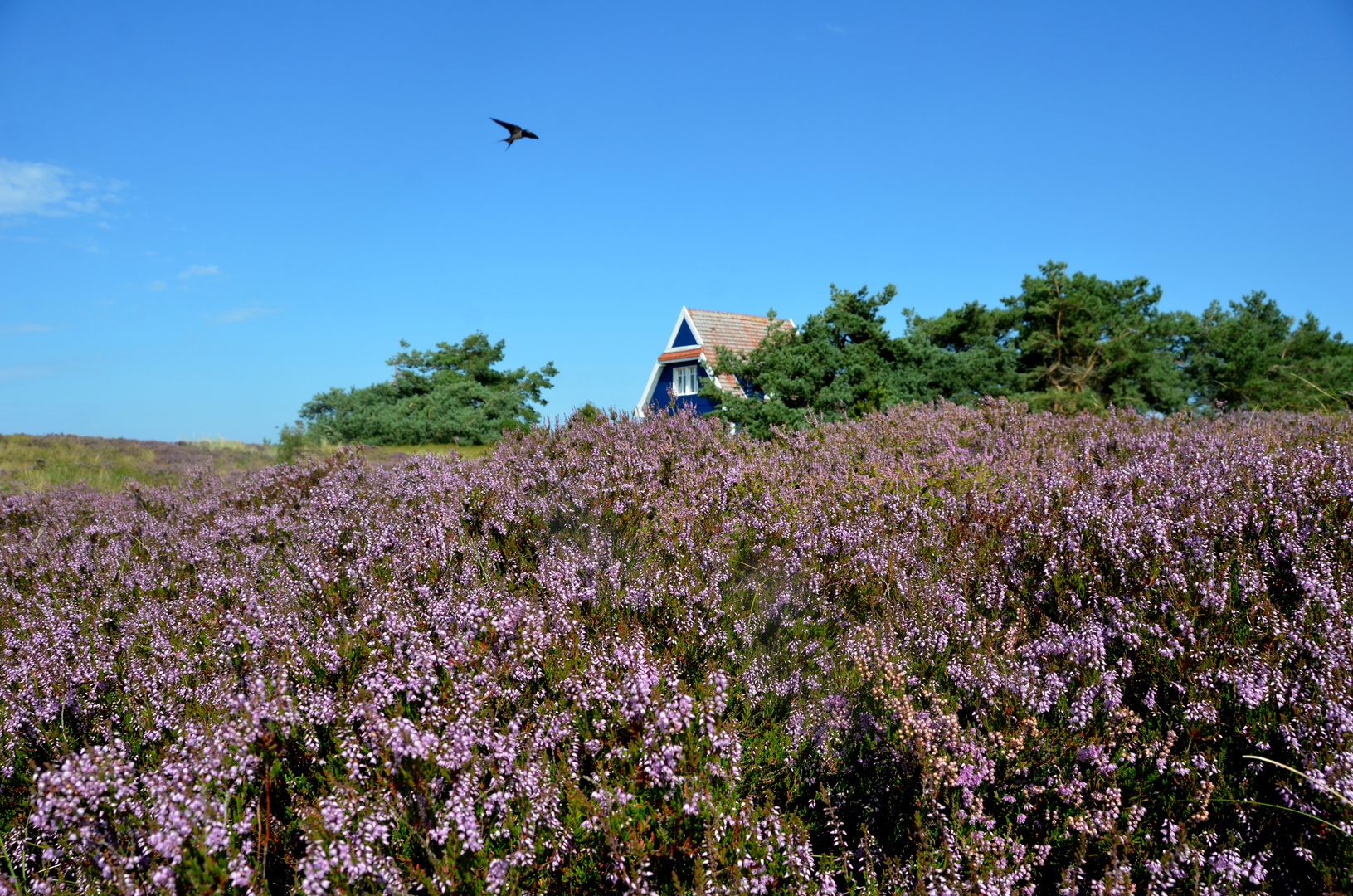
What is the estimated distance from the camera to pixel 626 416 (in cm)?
854

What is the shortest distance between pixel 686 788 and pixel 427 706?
38.0 inches

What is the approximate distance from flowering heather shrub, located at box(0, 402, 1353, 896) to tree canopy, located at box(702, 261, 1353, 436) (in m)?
6.27

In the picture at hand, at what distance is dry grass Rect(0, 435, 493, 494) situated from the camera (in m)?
12.5

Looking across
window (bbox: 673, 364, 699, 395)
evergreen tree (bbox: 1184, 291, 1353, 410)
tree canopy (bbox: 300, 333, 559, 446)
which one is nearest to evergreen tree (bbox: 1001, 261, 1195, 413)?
evergreen tree (bbox: 1184, 291, 1353, 410)

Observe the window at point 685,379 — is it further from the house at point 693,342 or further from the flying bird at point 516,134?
the flying bird at point 516,134

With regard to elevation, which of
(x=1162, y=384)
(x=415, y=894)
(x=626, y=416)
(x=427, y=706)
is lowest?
(x=415, y=894)

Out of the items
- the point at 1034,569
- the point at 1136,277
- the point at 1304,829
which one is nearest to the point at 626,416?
the point at 1034,569

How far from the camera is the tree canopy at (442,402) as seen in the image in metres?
22.9

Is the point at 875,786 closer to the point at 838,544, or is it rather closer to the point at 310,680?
the point at 838,544

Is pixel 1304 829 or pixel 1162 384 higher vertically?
pixel 1162 384

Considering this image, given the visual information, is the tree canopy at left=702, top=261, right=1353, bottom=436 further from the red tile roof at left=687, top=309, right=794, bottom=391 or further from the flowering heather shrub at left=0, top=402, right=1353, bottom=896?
the red tile roof at left=687, top=309, right=794, bottom=391

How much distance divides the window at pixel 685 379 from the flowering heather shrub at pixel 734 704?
83.1ft

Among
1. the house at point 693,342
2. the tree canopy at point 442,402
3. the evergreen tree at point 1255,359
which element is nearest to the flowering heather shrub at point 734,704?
the tree canopy at point 442,402

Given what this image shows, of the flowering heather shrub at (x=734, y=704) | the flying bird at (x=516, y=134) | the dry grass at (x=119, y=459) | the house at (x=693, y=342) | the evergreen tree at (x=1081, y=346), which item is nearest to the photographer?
the flowering heather shrub at (x=734, y=704)
